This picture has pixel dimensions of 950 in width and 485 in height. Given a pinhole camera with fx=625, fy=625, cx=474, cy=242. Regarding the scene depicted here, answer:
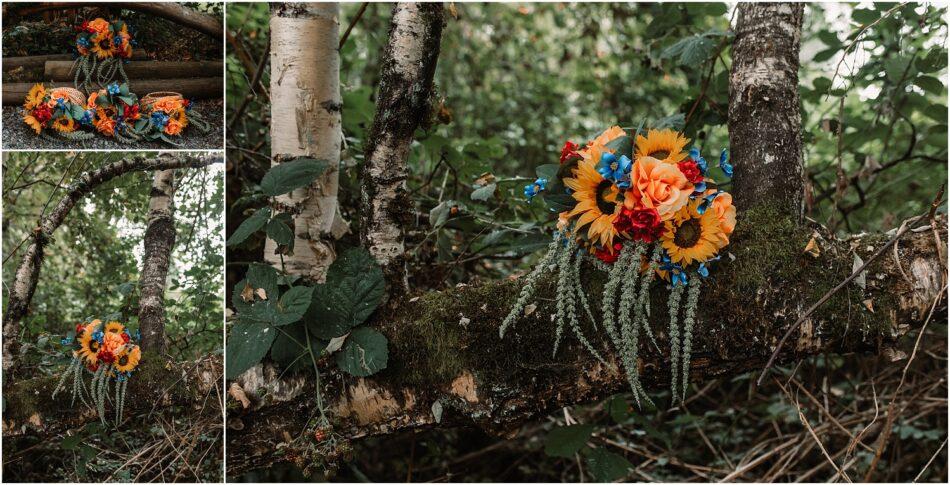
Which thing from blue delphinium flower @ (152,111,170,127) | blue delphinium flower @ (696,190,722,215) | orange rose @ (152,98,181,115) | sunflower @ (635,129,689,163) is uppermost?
orange rose @ (152,98,181,115)

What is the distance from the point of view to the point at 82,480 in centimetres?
124

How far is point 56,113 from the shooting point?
1228mm

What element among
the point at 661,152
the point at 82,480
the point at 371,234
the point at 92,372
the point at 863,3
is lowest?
the point at 82,480

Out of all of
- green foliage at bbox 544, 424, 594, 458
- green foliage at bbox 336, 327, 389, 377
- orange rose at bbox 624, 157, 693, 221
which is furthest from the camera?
green foliage at bbox 544, 424, 594, 458

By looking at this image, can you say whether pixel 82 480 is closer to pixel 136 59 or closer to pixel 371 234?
pixel 371 234

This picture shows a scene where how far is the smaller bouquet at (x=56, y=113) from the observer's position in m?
1.23

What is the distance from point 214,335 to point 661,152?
3.08 ft

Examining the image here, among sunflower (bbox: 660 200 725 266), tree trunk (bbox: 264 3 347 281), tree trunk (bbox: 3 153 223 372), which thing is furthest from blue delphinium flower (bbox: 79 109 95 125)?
sunflower (bbox: 660 200 725 266)

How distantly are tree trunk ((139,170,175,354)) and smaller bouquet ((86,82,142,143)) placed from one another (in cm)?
11

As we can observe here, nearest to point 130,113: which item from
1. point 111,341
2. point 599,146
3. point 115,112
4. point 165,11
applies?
point 115,112

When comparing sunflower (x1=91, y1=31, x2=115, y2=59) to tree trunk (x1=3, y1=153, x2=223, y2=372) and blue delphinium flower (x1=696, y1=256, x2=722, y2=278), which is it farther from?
blue delphinium flower (x1=696, y1=256, x2=722, y2=278)

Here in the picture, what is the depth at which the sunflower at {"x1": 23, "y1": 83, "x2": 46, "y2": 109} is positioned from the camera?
48.7 inches

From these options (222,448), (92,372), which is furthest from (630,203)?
(92,372)

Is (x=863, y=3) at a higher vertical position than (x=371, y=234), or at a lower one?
higher
